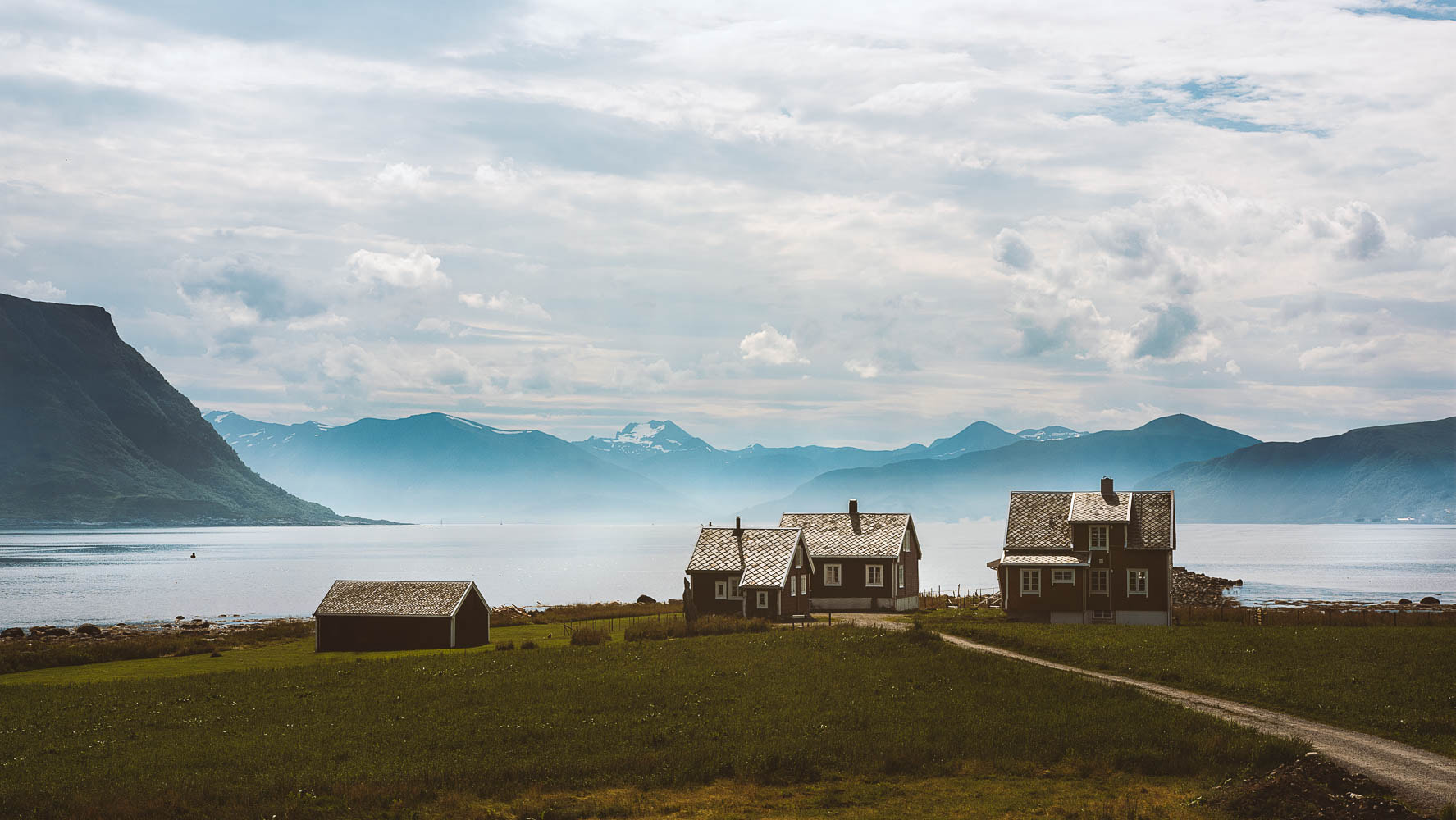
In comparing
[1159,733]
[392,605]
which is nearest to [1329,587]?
[392,605]

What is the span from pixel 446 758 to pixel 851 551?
55.3 metres

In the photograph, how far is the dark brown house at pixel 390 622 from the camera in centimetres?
6375

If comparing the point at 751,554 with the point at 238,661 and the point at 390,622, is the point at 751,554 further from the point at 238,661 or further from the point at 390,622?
the point at 238,661

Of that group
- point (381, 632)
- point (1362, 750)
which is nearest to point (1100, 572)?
point (381, 632)

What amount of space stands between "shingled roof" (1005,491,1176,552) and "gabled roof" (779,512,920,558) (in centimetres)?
922

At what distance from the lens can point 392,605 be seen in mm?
64750

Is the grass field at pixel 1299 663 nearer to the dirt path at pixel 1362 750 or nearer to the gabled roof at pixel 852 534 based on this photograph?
the dirt path at pixel 1362 750

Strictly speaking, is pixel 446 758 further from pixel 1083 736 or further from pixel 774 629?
pixel 774 629

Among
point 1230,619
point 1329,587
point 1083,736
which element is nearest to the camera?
point 1083,736

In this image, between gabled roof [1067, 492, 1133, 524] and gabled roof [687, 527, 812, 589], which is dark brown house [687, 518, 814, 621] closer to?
gabled roof [687, 527, 812, 589]

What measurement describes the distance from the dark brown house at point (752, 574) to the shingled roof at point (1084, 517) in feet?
45.9

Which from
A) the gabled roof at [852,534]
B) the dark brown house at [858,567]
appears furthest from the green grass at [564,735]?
the gabled roof at [852,534]

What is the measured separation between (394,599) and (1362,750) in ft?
170

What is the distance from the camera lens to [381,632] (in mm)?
63938
